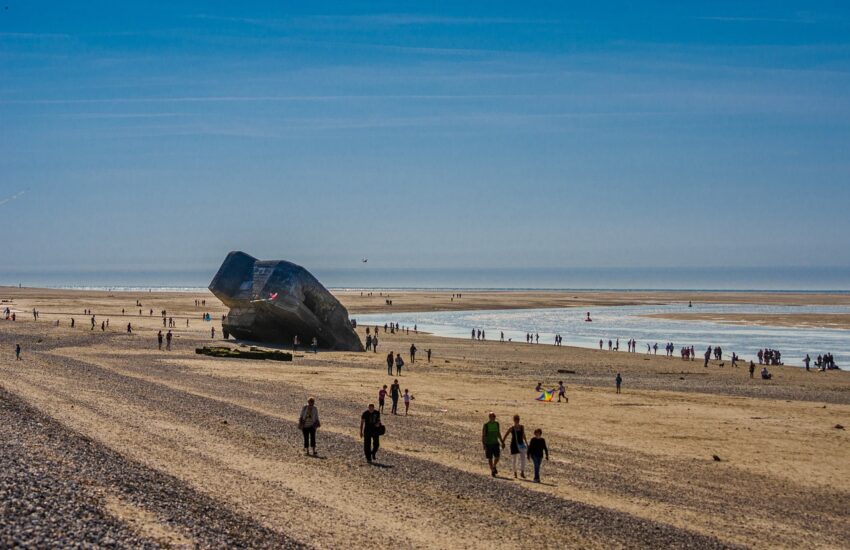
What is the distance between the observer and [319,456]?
1962 centimetres

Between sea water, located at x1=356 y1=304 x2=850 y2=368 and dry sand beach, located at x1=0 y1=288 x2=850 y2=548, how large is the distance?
2451cm

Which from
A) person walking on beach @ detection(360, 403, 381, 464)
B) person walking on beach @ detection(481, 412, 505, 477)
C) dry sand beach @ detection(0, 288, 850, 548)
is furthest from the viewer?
person walking on beach @ detection(360, 403, 381, 464)

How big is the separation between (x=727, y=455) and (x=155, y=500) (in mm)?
14966

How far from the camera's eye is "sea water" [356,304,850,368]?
201ft

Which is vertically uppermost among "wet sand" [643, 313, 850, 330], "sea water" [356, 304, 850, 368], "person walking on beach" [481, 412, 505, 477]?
"person walking on beach" [481, 412, 505, 477]

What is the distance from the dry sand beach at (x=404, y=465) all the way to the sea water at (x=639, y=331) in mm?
24510

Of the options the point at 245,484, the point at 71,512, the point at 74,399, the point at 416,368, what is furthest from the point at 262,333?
the point at 71,512

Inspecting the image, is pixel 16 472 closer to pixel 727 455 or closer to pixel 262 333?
pixel 727 455

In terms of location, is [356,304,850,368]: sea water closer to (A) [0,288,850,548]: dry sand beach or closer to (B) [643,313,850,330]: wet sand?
(B) [643,313,850,330]: wet sand

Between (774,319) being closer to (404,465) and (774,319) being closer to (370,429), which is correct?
(404,465)

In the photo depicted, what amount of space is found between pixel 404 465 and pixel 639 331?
64.9 m

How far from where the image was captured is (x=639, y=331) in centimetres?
8019

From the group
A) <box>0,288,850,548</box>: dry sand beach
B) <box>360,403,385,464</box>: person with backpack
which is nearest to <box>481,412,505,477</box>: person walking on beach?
<box>0,288,850,548</box>: dry sand beach

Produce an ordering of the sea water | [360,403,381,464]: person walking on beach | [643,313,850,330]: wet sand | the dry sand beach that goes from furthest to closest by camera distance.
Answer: [643,313,850,330]: wet sand → the sea water → [360,403,381,464]: person walking on beach → the dry sand beach
